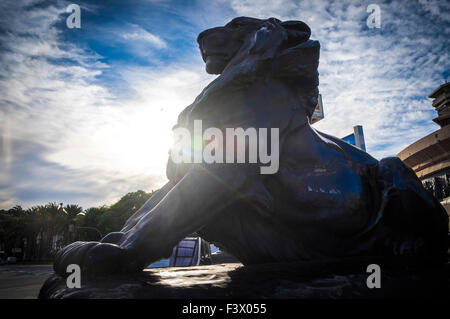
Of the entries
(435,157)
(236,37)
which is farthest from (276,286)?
(435,157)

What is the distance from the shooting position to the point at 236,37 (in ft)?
7.15

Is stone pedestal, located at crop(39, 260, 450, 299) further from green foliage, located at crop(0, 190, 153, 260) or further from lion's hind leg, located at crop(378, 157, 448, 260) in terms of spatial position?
green foliage, located at crop(0, 190, 153, 260)

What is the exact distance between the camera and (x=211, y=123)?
185 centimetres

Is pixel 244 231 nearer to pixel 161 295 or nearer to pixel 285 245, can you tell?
pixel 285 245

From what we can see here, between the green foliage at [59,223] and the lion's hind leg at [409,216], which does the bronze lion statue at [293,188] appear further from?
the green foliage at [59,223]

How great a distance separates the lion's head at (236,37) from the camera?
6.74 feet

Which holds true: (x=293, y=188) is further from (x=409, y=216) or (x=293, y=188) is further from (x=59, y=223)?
(x=59, y=223)

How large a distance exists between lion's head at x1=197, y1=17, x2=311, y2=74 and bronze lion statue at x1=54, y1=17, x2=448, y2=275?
40 mm

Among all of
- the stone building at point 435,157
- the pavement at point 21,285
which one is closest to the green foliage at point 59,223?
the pavement at point 21,285

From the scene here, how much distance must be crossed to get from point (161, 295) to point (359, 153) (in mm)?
1627

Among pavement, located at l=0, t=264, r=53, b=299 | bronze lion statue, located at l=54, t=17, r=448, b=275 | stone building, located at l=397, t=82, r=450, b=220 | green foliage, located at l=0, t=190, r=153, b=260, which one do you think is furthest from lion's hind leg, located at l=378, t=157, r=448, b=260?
green foliage, located at l=0, t=190, r=153, b=260

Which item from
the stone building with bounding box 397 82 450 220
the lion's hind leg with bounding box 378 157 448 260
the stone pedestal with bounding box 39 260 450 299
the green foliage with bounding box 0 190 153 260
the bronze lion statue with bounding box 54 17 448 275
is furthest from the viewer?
the green foliage with bounding box 0 190 153 260

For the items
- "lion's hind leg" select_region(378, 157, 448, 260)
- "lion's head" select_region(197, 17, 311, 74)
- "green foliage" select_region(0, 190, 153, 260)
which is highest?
"lion's head" select_region(197, 17, 311, 74)

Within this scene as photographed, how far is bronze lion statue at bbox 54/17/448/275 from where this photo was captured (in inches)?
66.4
